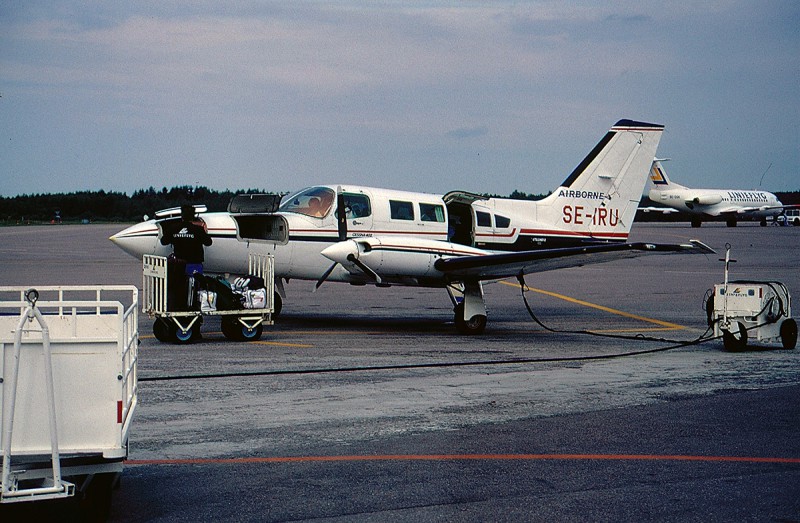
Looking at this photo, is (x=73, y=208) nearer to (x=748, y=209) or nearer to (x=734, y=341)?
(x=748, y=209)

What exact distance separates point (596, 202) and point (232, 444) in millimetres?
13777

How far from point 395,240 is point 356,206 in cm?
140

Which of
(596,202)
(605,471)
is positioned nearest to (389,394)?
(605,471)

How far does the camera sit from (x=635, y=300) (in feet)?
78.1

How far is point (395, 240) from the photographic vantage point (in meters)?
→ 16.6

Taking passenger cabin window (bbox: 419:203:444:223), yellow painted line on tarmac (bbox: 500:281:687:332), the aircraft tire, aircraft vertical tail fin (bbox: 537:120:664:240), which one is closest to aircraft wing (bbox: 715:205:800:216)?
yellow painted line on tarmac (bbox: 500:281:687:332)

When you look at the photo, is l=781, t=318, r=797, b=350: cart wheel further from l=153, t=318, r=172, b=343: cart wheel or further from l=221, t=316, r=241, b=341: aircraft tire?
l=153, t=318, r=172, b=343: cart wheel

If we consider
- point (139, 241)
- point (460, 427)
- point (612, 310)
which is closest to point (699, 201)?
point (612, 310)

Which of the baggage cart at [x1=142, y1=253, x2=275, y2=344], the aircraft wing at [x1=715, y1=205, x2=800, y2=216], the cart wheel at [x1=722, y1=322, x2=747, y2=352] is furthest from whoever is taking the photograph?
the aircraft wing at [x1=715, y1=205, x2=800, y2=216]

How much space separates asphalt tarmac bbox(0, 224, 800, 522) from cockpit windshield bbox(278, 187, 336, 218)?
2267mm

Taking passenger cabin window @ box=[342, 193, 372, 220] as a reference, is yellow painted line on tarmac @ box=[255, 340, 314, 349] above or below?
below

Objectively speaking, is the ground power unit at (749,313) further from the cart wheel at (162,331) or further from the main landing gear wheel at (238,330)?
the cart wheel at (162,331)

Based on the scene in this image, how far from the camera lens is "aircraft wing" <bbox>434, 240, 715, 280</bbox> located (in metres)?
15.8

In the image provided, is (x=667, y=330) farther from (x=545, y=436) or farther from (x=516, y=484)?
(x=516, y=484)
